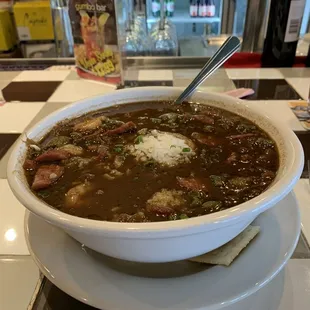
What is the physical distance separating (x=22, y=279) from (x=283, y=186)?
2.22 feet

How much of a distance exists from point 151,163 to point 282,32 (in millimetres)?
1644

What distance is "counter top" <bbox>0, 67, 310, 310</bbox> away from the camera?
899mm

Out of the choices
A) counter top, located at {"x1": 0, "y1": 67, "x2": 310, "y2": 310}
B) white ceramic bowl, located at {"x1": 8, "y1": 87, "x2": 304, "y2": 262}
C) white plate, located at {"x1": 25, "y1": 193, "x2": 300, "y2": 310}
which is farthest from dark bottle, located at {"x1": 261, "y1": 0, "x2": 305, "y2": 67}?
white plate, located at {"x1": 25, "y1": 193, "x2": 300, "y2": 310}

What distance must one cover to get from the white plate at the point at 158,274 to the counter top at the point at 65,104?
93mm

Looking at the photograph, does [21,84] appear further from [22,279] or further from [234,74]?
[22,279]

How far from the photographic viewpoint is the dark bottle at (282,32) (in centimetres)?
220

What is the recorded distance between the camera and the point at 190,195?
916 millimetres

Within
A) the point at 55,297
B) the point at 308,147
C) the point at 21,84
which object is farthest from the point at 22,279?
the point at 21,84

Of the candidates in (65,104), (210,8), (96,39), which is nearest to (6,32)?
(96,39)

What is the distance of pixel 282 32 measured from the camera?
7.47 ft

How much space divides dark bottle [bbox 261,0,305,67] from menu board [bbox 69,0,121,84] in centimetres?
96

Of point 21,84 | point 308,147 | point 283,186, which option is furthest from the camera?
point 21,84

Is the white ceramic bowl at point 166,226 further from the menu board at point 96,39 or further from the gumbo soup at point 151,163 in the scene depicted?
the menu board at point 96,39

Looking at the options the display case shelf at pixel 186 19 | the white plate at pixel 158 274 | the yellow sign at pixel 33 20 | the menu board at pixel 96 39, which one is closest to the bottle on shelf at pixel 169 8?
the display case shelf at pixel 186 19
